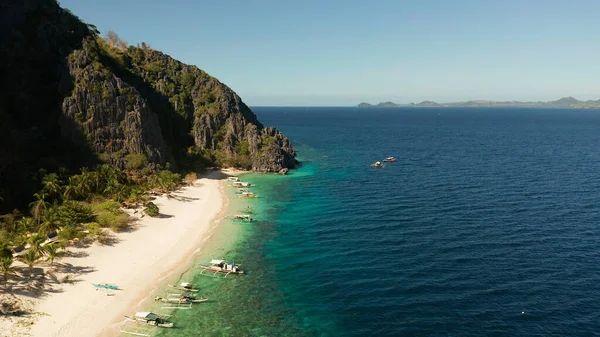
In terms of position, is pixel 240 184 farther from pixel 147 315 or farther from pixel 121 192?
pixel 147 315

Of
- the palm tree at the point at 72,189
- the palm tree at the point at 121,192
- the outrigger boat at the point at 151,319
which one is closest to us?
the outrigger boat at the point at 151,319

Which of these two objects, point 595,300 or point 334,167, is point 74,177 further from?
point 595,300

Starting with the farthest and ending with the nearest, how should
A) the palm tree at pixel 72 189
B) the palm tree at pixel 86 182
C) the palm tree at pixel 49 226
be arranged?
1. the palm tree at pixel 86 182
2. the palm tree at pixel 72 189
3. the palm tree at pixel 49 226

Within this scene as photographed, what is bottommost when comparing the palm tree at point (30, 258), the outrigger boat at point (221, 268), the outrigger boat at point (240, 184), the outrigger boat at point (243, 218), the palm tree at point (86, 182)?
the outrigger boat at point (221, 268)

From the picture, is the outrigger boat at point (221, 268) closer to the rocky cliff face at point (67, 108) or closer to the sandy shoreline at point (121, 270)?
the sandy shoreline at point (121, 270)

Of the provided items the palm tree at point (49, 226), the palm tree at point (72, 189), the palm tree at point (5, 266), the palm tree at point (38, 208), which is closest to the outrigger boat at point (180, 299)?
the palm tree at point (5, 266)

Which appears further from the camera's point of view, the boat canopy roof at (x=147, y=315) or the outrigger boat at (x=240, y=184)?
the outrigger boat at (x=240, y=184)

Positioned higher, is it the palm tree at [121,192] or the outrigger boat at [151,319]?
the palm tree at [121,192]
